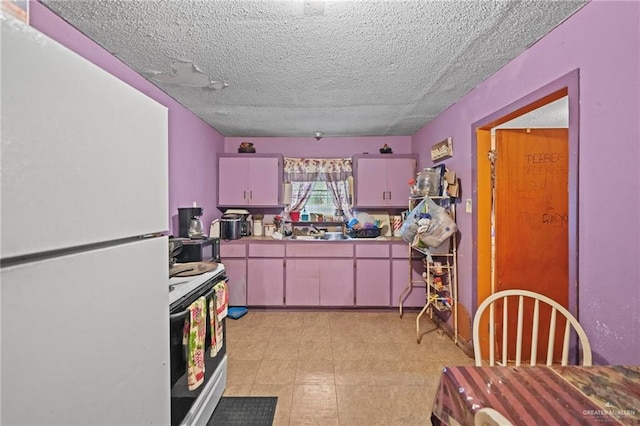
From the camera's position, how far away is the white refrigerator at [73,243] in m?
0.47

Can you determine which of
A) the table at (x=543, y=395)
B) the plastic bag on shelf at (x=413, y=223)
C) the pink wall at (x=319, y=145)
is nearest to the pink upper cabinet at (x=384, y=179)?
the pink wall at (x=319, y=145)

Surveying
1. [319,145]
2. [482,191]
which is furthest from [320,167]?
[482,191]

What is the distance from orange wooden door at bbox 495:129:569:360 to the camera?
2150mm

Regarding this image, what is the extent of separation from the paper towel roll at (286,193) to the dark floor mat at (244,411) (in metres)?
2.50

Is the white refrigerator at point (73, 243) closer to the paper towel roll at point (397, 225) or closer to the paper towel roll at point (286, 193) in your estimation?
the paper towel roll at point (286, 193)

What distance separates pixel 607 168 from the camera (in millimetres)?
1243

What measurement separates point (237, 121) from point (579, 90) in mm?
3034

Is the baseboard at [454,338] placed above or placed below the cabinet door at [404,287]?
below

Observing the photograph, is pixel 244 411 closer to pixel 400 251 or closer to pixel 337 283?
pixel 337 283

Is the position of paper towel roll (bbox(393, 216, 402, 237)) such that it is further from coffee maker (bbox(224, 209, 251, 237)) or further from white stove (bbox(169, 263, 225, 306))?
white stove (bbox(169, 263, 225, 306))

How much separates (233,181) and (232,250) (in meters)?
0.97

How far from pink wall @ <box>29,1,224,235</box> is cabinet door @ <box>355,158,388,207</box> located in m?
2.01

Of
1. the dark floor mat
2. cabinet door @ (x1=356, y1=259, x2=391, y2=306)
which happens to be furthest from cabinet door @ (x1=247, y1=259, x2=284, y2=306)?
the dark floor mat

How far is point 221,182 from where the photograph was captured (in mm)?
3727
